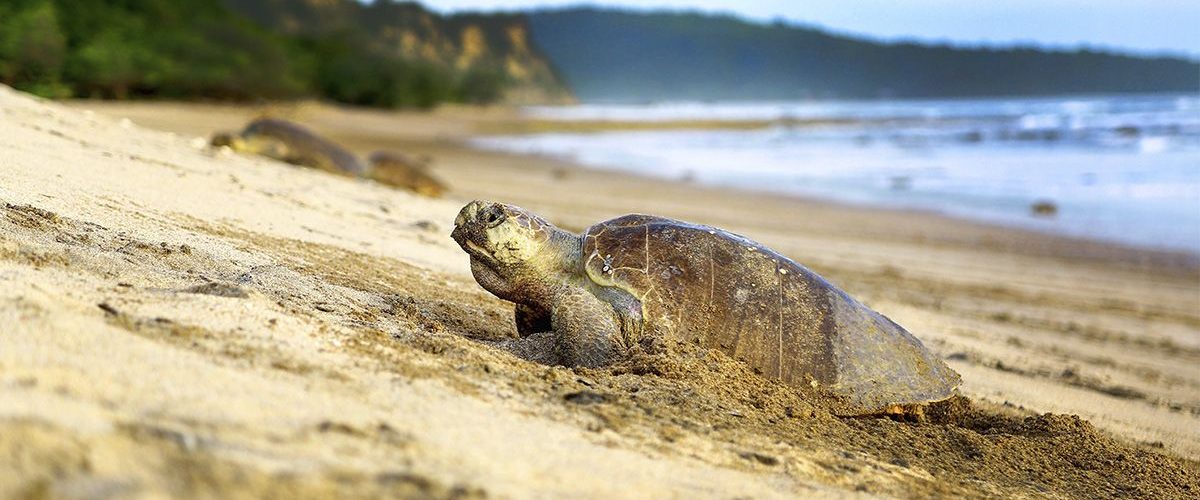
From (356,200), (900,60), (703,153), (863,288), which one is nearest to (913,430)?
(863,288)

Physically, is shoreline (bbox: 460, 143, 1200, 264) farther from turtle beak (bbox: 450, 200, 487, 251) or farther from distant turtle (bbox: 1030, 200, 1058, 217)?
turtle beak (bbox: 450, 200, 487, 251)

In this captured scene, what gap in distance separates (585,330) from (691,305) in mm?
427

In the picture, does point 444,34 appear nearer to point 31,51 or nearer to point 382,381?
point 31,51

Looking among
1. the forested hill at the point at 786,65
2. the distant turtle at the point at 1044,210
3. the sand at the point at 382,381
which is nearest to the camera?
the sand at the point at 382,381

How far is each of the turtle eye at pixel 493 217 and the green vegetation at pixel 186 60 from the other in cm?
1756

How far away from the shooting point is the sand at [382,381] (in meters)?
1.88

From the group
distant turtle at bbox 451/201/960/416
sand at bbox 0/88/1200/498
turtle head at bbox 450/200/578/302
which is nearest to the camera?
sand at bbox 0/88/1200/498

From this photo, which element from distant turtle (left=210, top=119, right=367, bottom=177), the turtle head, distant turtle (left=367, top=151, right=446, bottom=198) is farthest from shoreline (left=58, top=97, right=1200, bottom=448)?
the turtle head

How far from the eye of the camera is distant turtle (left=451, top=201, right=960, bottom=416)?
12.0 feet

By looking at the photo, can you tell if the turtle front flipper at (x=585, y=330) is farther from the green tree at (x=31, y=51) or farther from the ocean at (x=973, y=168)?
the green tree at (x=31, y=51)

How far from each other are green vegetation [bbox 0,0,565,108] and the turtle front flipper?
1794 centimetres

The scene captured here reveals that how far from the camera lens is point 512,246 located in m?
3.82

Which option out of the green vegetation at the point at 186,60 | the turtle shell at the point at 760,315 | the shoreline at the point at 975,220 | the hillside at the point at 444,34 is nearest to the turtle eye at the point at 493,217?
the turtle shell at the point at 760,315

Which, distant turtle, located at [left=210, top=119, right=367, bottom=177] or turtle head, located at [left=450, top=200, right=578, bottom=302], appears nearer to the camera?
turtle head, located at [left=450, top=200, right=578, bottom=302]
